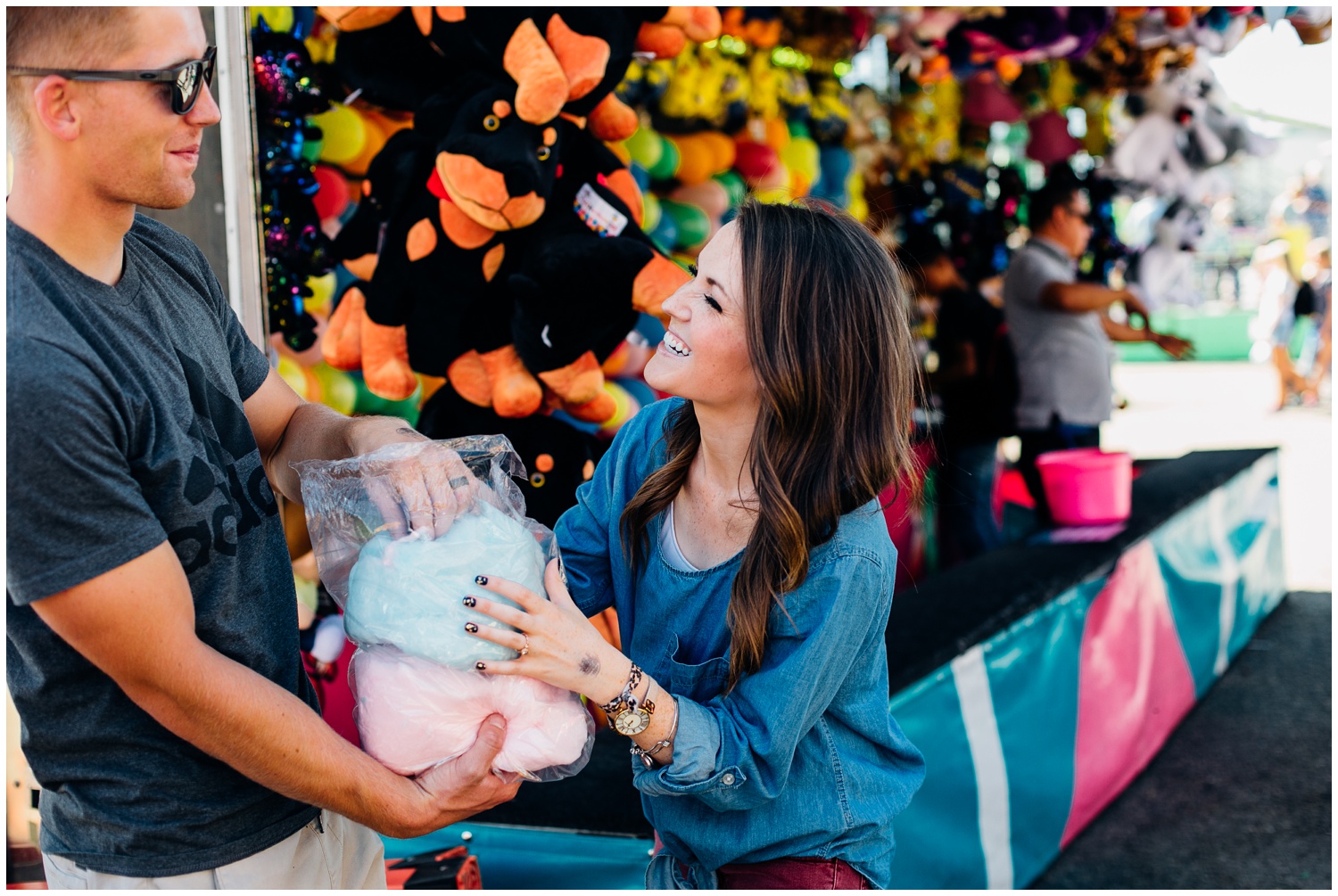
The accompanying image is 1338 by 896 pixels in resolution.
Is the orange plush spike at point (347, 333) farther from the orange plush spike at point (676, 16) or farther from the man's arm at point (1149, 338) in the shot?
the man's arm at point (1149, 338)

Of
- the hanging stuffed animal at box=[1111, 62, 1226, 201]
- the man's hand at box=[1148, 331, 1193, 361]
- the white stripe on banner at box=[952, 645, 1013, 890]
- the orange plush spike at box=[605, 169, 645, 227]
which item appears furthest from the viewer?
the hanging stuffed animal at box=[1111, 62, 1226, 201]

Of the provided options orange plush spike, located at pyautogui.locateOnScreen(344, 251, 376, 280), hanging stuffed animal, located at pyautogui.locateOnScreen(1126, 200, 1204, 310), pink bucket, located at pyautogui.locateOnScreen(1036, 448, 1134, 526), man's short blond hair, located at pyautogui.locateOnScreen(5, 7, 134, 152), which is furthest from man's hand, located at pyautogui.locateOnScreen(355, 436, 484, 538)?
hanging stuffed animal, located at pyautogui.locateOnScreen(1126, 200, 1204, 310)

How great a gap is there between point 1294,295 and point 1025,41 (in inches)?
316

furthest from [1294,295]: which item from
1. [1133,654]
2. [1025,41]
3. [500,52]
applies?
[500,52]

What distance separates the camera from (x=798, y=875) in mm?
1324

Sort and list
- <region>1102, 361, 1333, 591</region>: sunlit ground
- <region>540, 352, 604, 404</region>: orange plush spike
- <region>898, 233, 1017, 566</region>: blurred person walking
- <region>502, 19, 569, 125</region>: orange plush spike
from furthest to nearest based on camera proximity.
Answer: <region>1102, 361, 1333, 591</region>: sunlit ground → <region>898, 233, 1017, 566</region>: blurred person walking → <region>540, 352, 604, 404</region>: orange plush spike → <region>502, 19, 569, 125</region>: orange plush spike

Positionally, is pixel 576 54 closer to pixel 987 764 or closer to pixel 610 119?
pixel 610 119

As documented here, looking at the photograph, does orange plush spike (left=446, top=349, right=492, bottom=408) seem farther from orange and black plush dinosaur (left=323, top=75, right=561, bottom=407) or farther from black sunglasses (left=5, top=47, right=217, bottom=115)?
black sunglasses (left=5, top=47, right=217, bottom=115)

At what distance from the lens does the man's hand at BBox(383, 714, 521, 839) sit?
3.82 ft

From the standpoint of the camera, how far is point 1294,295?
10.9 metres

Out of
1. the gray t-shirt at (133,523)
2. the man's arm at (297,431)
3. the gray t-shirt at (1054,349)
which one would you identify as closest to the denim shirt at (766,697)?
the man's arm at (297,431)

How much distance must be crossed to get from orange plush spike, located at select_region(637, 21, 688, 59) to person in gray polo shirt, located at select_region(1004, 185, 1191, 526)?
2.63m

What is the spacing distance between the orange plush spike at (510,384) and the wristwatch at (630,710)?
47.3 inches

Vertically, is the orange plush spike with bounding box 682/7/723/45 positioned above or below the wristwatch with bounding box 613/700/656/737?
above
